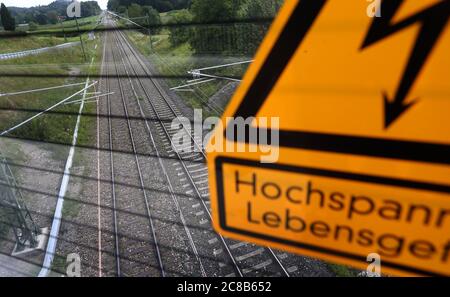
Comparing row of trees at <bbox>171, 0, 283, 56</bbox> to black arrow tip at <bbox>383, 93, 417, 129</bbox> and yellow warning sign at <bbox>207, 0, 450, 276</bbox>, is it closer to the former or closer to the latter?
yellow warning sign at <bbox>207, 0, 450, 276</bbox>

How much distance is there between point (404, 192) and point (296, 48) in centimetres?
43

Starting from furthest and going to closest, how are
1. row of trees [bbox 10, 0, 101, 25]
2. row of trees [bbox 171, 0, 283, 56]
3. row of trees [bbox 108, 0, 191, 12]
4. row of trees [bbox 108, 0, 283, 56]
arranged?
row of trees [bbox 10, 0, 101, 25], row of trees [bbox 108, 0, 191, 12], row of trees [bbox 171, 0, 283, 56], row of trees [bbox 108, 0, 283, 56]

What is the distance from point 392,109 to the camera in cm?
72

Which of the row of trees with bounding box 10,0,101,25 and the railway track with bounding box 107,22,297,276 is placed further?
the railway track with bounding box 107,22,297,276

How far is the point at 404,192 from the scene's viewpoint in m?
0.78

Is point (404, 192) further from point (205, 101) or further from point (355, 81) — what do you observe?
point (205, 101)

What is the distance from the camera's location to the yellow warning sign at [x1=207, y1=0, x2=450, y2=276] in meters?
0.69

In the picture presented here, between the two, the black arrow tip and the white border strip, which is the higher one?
the black arrow tip

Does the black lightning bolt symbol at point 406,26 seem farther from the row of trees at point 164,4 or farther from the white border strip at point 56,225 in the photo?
the white border strip at point 56,225

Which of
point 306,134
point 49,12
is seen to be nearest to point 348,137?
point 306,134

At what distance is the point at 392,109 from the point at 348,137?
11 cm

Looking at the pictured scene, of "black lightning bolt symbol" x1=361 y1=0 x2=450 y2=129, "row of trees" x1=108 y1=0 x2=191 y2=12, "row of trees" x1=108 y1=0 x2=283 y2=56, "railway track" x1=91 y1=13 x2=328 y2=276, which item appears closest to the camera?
"black lightning bolt symbol" x1=361 y1=0 x2=450 y2=129

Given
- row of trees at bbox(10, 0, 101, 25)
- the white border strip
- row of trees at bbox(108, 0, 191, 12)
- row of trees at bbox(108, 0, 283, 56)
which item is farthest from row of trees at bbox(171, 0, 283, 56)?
the white border strip
